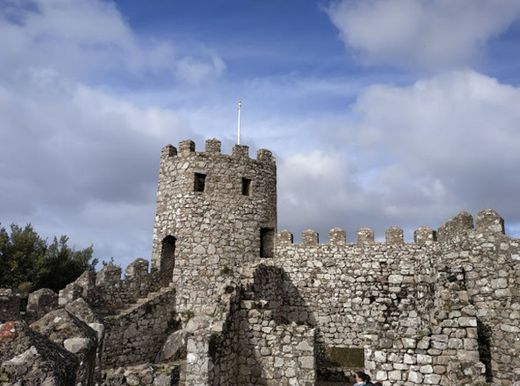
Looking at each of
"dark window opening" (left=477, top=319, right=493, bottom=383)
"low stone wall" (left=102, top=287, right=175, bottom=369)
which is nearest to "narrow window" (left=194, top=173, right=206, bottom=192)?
"low stone wall" (left=102, top=287, right=175, bottom=369)

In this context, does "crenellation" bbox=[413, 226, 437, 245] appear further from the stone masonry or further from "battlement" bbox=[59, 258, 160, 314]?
"battlement" bbox=[59, 258, 160, 314]

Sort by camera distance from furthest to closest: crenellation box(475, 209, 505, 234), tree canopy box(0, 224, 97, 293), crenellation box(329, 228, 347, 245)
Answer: tree canopy box(0, 224, 97, 293) < crenellation box(329, 228, 347, 245) < crenellation box(475, 209, 505, 234)

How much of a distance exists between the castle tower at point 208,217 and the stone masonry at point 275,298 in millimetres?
45

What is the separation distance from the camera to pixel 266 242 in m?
18.9

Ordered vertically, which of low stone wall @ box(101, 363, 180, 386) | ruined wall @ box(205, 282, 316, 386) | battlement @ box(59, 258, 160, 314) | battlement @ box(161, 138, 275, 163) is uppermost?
battlement @ box(161, 138, 275, 163)

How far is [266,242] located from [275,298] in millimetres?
2944

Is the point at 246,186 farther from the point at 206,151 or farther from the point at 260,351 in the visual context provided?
the point at 260,351

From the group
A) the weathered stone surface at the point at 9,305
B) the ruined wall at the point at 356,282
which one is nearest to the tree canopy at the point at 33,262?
the weathered stone surface at the point at 9,305

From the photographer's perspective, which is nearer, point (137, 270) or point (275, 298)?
point (275, 298)

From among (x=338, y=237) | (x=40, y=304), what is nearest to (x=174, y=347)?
(x=40, y=304)

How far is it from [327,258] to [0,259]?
19.3m

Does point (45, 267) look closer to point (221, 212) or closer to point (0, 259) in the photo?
point (0, 259)

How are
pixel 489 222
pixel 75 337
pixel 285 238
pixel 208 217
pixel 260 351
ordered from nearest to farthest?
pixel 75 337
pixel 260 351
pixel 489 222
pixel 208 217
pixel 285 238

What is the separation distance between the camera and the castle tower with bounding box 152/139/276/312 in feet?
56.6
